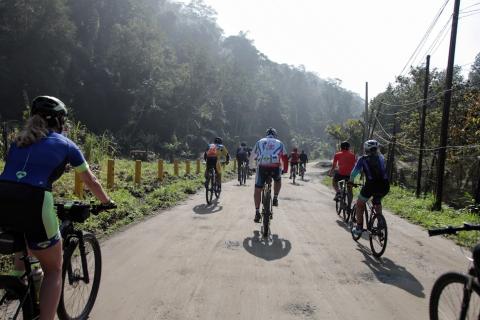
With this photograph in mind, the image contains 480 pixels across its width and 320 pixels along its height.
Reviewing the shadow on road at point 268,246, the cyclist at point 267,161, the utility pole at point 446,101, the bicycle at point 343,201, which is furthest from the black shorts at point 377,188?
the utility pole at point 446,101

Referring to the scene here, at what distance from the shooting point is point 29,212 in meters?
3.15

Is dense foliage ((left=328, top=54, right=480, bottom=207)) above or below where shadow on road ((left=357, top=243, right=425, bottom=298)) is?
above

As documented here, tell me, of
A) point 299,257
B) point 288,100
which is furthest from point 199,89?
point 288,100

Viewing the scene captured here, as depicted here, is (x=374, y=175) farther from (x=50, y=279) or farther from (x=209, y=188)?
(x=209, y=188)

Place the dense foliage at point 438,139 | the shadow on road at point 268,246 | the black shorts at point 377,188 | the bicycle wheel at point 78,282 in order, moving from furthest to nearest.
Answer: the dense foliage at point 438,139 < the black shorts at point 377,188 < the shadow on road at point 268,246 < the bicycle wheel at point 78,282

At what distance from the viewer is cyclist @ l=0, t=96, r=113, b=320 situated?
3.13 m

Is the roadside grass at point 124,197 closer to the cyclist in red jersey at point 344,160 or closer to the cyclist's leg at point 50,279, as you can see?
the cyclist's leg at point 50,279

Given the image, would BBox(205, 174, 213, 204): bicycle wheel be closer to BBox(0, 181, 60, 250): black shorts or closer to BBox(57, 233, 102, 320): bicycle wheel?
BBox(57, 233, 102, 320): bicycle wheel

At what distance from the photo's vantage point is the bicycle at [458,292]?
10.8 ft

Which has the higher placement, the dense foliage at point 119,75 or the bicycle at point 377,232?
the dense foliage at point 119,75

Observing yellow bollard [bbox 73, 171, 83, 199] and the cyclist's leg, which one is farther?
yellow bollard [bbox 73, 171, 83, 199]

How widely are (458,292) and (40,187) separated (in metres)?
3.42

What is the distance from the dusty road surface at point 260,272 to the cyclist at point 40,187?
47.9 inches

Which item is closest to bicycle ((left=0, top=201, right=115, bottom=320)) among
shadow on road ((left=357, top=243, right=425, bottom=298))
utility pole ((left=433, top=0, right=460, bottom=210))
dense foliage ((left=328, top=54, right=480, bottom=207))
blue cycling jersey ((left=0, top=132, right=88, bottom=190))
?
blue cycling jersey ((left=0, top=132, right=88, bottom=190))
